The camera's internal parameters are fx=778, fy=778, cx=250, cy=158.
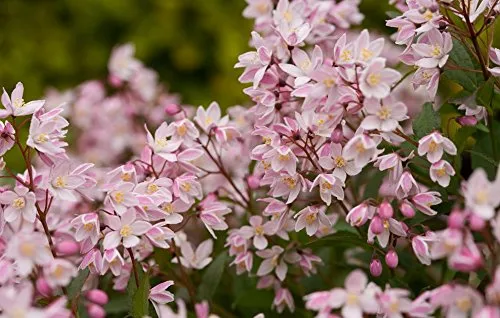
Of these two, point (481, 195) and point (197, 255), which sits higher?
point (481, 195)

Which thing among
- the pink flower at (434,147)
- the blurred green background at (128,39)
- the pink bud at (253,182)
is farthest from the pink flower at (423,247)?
the blurred green background at (128,39)

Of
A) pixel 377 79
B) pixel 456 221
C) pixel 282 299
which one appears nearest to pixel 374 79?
pixel 377 79

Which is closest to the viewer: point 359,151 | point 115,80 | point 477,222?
point 477,222

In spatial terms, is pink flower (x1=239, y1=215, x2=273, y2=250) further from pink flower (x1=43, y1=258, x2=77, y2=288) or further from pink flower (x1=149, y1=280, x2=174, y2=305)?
pink flower (x1=43, y1=258, x2=77, y2=288)

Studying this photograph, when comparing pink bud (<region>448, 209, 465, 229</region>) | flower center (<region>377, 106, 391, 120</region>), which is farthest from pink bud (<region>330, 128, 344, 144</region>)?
pink bud (<region>448, 209, 465, 229</region>)

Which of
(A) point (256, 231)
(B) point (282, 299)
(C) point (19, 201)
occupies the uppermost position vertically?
(C) point (19, 201)

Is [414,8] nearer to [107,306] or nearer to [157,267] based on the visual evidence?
[157,267]

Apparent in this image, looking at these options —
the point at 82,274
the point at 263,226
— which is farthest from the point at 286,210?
the point at 82,274

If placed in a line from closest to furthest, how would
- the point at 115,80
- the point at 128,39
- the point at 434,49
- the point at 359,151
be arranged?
1. the point at 359,151
2. the point at 434,49
3. the point at 115,80
4. the point at 128,39

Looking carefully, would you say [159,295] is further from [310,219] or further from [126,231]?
Answer: [310,219]

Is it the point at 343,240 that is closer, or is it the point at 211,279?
the point at 343,240
